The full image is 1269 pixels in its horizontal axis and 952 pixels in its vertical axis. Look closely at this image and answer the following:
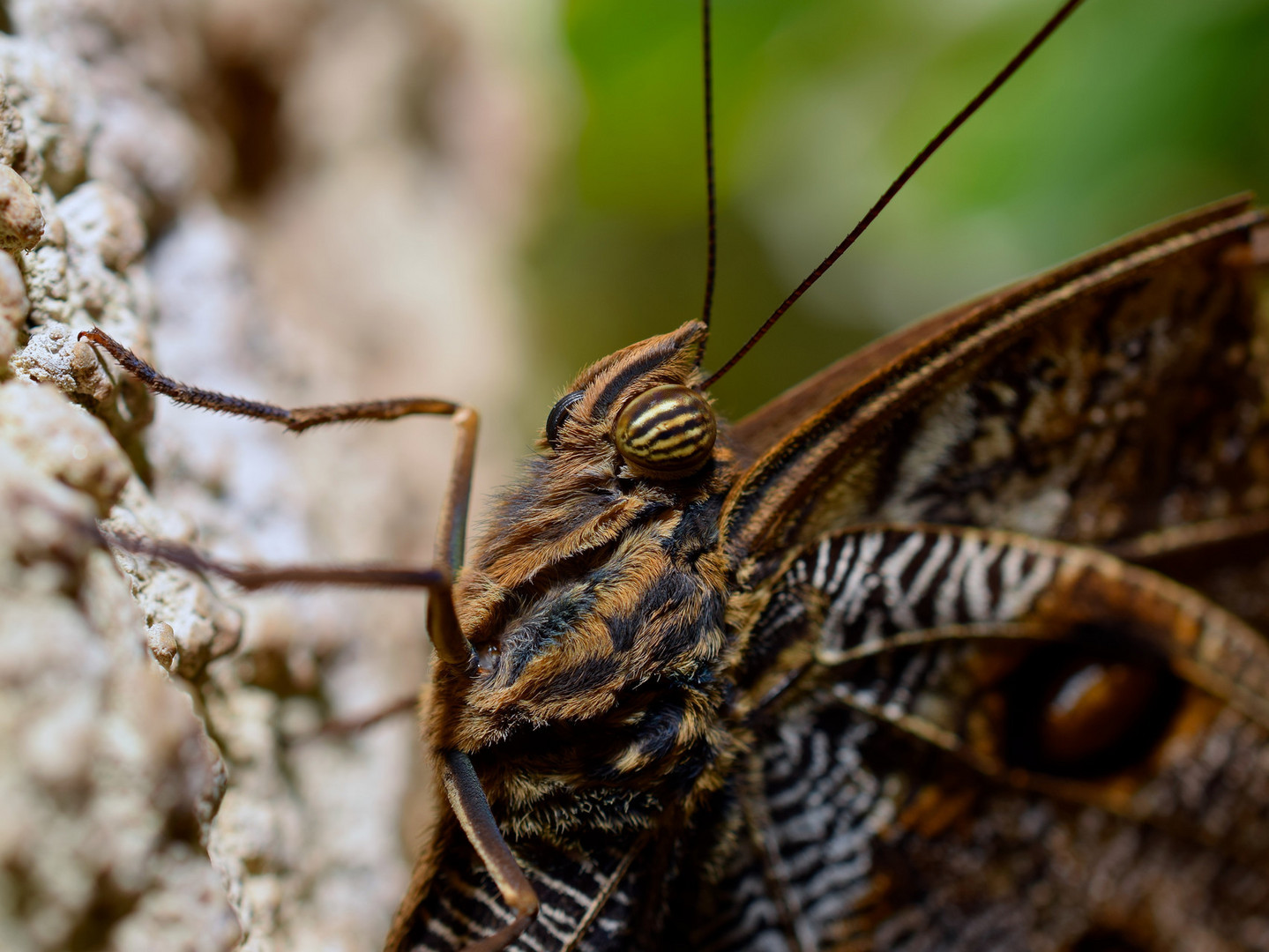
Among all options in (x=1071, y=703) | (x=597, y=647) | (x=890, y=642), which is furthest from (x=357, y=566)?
(x=1071, y=703)

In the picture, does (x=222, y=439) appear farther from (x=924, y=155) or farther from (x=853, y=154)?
(x=853, y=154)

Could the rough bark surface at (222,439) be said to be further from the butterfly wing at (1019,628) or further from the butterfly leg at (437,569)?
the butterfly wing at (1019,628)

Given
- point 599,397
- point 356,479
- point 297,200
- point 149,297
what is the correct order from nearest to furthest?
point 599,397, point 149,297, point 356,479, point 297,200

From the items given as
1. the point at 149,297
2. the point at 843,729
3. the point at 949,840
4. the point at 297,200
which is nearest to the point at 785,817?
the point at 843,729

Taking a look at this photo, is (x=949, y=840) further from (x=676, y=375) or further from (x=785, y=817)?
(x=676, y=375)

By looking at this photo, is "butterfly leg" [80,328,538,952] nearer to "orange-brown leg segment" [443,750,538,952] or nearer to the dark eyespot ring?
"orange-brown leg segment" [443,750,538,952]

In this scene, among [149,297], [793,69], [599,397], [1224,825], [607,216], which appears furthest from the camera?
[607,216]
